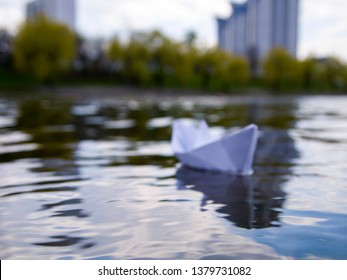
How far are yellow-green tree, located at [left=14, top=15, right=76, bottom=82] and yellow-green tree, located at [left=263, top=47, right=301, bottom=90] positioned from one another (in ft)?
127

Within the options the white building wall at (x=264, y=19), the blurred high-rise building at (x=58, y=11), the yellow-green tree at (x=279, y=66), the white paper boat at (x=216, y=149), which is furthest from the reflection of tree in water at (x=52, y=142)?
the yellow-green tree at (x=279, y=66)

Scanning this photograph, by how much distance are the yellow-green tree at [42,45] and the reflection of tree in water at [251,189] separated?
49542 mm

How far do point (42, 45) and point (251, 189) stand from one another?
52975 mm

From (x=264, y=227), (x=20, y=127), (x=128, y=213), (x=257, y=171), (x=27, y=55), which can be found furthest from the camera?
(x=27, y=55)

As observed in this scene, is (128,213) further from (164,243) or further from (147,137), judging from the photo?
(147,137)

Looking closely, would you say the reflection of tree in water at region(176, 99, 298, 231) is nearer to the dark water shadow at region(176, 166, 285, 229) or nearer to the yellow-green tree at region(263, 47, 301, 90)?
the dark water shadow at region(176, 166, 285, 229)

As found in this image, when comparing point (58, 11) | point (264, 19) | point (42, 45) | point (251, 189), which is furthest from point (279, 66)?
point (251, 189)

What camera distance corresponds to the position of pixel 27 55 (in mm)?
57781

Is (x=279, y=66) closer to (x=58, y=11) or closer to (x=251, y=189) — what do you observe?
(x=58, y=11)

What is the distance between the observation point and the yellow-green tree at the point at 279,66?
281 ft

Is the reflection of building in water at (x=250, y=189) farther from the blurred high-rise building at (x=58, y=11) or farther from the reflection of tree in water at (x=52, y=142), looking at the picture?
the blurred high-rise building at (x=58, y=11)

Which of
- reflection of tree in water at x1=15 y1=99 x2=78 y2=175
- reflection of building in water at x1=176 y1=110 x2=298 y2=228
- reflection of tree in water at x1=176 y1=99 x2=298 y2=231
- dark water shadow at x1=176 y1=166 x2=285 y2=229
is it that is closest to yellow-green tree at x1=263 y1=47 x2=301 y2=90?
reflection of tree in water at x1=15 y1=99 x2=78 y2=175
